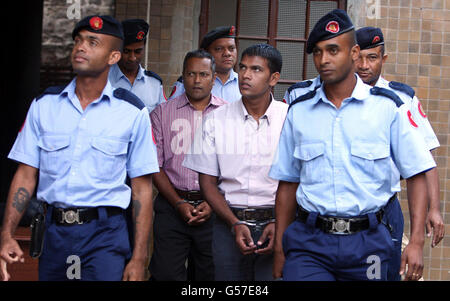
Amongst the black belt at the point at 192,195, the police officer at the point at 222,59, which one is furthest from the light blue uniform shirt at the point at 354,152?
the police officer at the point at 222,59

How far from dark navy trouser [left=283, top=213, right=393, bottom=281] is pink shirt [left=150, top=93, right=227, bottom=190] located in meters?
1.61

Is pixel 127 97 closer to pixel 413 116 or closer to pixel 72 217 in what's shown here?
pixel 72 217

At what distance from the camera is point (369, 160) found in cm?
347

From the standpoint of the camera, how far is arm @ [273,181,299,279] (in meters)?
3.77

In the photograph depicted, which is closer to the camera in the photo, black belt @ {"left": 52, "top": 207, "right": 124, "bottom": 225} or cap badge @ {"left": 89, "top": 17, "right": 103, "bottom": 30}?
black belt @ {"left": 52, "top": 207, "right": 124, "bottom": 225}

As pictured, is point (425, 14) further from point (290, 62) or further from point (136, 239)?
point (136, 239)

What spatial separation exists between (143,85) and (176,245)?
146 cm

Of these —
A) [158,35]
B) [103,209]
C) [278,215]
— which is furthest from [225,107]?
[158,35]

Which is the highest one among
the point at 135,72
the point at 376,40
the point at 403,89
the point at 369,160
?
the point at 376,40

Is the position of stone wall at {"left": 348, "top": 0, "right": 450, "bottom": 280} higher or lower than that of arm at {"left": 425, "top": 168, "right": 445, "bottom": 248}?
Answer: higher

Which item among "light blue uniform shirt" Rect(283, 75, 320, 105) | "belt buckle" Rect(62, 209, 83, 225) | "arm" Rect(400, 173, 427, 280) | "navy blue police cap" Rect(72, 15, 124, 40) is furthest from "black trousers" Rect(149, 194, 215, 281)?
"arm" Rect(400, 173, 427, 280)

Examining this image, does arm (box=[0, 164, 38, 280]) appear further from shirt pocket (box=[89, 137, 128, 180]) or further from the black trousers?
the black trousers

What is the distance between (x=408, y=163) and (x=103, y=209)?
1.60m

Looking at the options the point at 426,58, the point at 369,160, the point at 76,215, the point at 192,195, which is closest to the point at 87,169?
the point at 76,215
